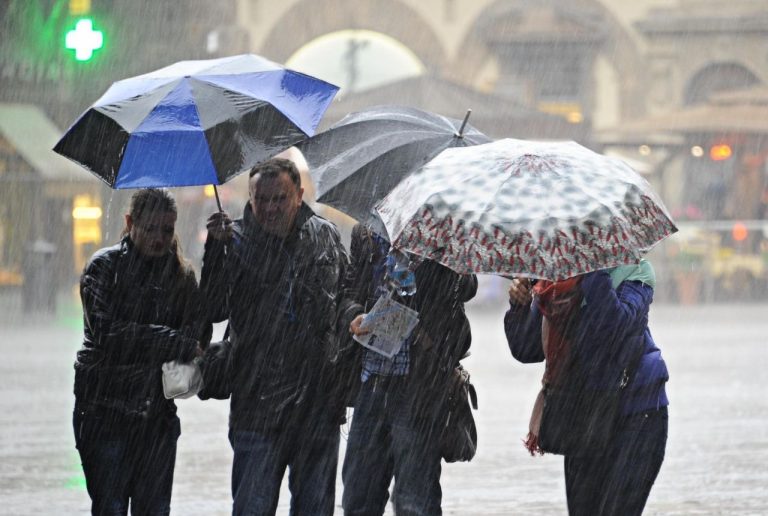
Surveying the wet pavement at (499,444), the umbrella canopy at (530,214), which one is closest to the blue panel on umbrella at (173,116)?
the umbrella canopy at (530,214)

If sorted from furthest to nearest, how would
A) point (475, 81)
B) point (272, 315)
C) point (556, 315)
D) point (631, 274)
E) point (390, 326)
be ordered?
point (475, 81)
point (272, 315)
point (390, 326)
point (631, 274)
point (556, 315)

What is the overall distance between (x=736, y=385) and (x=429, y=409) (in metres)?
8.93

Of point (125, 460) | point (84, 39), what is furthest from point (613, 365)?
point (84, 39)

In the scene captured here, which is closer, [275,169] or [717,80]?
[275,169]

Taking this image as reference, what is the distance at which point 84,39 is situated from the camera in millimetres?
15492

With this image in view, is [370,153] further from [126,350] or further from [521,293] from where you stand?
[126,350]

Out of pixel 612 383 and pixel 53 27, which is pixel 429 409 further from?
pixel 53 27

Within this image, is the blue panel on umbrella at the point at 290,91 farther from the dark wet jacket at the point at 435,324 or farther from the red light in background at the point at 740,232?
the red light in background at the point at 740,232

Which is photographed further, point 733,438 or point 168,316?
point 733,438

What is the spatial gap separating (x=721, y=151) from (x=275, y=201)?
25.7 meters

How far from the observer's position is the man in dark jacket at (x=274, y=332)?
5.61 m

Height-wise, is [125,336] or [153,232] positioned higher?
[153,232]

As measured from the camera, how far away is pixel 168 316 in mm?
5598

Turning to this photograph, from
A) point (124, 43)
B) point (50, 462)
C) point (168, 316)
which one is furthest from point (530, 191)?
point (124, 43)
